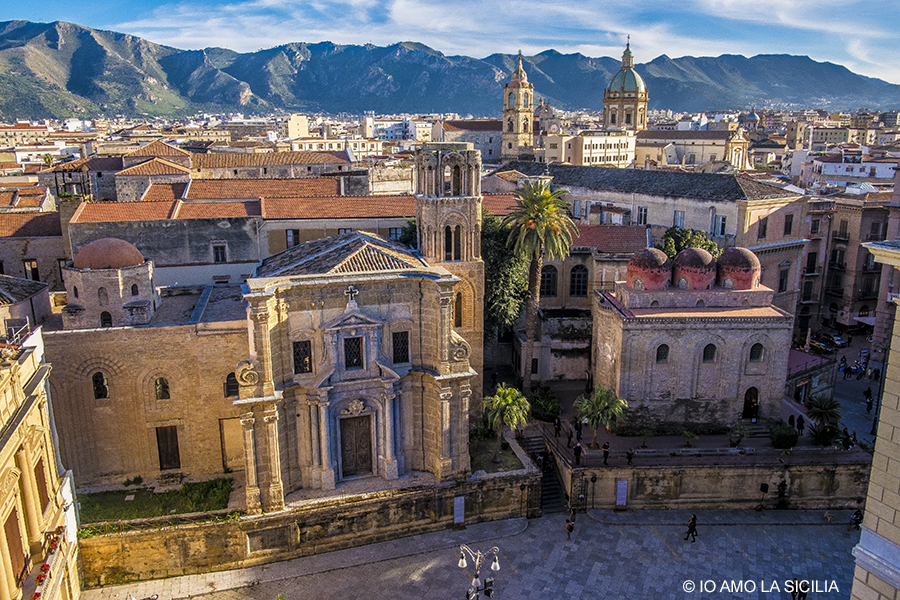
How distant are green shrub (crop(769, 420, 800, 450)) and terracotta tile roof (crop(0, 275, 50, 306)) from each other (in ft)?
126

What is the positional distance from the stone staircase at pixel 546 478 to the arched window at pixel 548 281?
14.7 metres

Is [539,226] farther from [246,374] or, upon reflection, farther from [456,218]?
[246,374]

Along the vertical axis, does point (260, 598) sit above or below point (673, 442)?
below

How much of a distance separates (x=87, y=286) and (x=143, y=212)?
13.8 meters

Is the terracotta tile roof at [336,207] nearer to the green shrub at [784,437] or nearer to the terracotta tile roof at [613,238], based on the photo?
the terracotta tile roof at [613,238]

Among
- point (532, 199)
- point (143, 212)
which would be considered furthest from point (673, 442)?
point (143, 212)

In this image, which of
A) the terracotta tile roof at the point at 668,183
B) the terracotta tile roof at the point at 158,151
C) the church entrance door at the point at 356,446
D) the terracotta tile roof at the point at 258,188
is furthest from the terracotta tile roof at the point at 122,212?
the terracotta tile roof at the point at 668,183

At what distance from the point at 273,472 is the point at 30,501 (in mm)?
9547

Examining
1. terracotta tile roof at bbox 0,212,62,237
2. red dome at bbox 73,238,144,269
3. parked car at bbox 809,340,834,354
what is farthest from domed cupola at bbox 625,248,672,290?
terracotta tile roof at bbox 0,212,62,237

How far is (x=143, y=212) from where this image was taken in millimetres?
45406

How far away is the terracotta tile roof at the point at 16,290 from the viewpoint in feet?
104

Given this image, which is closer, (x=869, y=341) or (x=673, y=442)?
(x=673, y=442)

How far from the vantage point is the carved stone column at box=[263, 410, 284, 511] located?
92.5 ft

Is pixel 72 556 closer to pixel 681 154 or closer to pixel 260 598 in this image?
pixel 260 598
